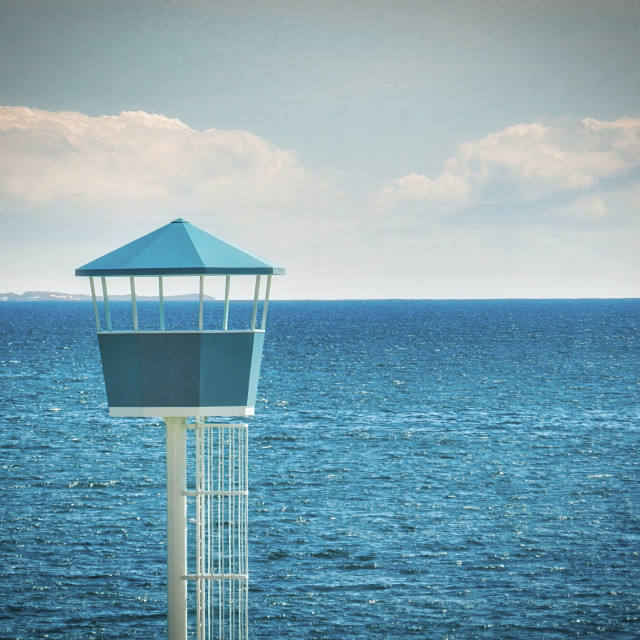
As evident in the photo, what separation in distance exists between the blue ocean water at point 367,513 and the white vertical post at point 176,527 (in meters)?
12.9

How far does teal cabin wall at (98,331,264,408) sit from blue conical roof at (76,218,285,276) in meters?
1.14

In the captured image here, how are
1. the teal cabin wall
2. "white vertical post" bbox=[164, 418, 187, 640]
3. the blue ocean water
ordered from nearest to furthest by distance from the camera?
"white vertical post" bbox=[164, 418, 187, 640], the teal cabin wall, the blue ocean water

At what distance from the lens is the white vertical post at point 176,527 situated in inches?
723

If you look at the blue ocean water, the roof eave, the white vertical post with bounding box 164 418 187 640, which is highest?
the roof eave

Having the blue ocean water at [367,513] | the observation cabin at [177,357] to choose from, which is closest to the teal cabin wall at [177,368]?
the observation cabin at [177,357]

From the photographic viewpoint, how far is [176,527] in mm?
18500

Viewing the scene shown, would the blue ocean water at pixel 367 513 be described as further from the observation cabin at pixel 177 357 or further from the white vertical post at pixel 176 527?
the observation cabin at pixel 177 357

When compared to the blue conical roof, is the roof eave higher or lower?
lower

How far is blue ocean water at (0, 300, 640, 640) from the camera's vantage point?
3269 cm

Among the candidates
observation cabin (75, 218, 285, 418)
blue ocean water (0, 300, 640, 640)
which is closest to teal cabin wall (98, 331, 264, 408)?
observation cabin (75, 218, 285, 418)

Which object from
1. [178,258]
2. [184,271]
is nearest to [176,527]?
[184,271]

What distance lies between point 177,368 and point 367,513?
27968 millimetres

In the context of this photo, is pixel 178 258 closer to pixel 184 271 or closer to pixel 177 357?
pixel 184 271

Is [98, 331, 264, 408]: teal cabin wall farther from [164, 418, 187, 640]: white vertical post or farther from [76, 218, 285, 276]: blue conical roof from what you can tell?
[76, 218, 285, 276]: blue conical roof
